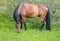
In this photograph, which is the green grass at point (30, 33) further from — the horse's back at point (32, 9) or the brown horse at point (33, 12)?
the horse's back at point (32, 9)

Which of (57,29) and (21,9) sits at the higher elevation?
(21,9)

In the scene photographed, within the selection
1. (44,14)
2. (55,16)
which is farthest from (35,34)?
(55,16)

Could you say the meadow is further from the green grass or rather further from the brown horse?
the brown horse

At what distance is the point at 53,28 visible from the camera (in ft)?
42.6

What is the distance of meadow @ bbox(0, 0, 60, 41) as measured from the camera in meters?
10.4

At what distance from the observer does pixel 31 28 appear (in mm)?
12719

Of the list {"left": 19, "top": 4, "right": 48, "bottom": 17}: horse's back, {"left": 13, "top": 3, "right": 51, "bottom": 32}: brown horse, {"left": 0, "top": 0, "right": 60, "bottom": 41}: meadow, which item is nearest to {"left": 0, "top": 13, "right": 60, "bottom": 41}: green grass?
{"left": 0, "top": 0, "right": 60, "bottom": 41}: meadow

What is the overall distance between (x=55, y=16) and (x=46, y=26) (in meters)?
1.83

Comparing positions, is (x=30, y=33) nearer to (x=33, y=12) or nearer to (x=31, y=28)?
(x=31, y=28)

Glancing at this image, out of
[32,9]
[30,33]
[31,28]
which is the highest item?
[32,9]

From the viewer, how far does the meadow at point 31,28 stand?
10.4m


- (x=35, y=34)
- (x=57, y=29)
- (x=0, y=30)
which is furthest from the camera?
(x=57, y=29)

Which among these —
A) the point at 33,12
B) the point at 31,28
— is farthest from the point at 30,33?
the point at 33,12

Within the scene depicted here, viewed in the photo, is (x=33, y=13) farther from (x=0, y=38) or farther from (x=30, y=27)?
(x=0, y=38)
